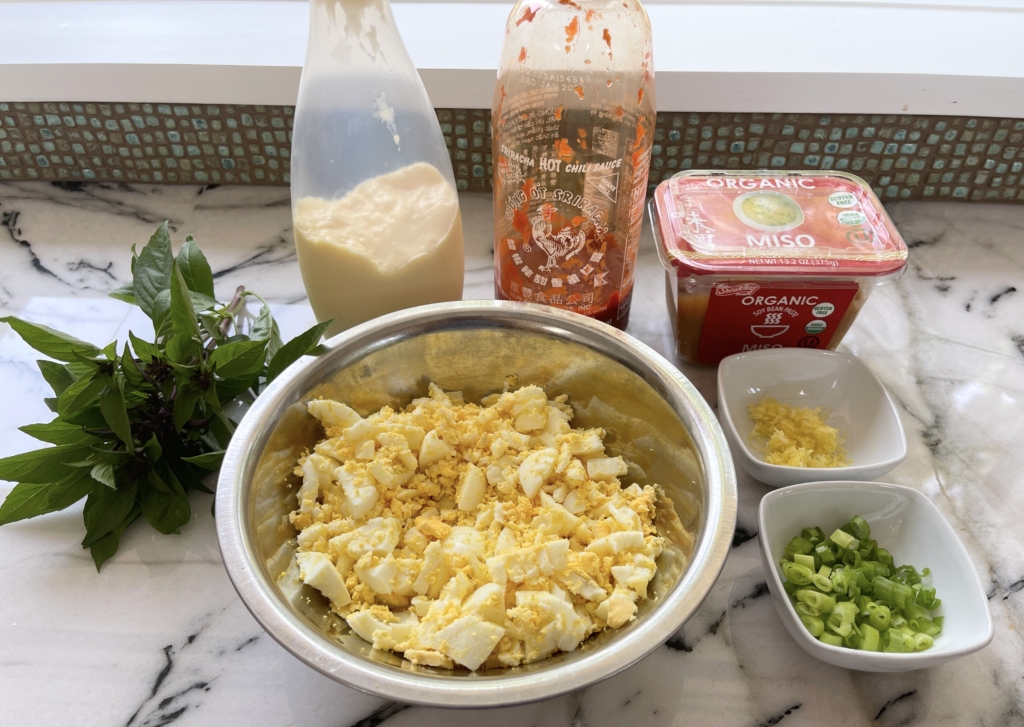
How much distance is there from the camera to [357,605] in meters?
0.68

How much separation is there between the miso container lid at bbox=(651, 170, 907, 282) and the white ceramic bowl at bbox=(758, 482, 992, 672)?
25 cm

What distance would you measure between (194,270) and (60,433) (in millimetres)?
240

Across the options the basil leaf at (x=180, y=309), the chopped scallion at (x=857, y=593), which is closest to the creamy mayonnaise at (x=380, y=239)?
the basil leaf at (x=180, y=309)

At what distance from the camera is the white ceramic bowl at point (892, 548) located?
65 centimetres

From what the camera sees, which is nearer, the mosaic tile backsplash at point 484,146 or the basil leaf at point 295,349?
the basil leaf at point 295,349

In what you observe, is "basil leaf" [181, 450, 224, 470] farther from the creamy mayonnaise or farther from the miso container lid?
the miso container lid

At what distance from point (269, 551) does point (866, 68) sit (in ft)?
3.59

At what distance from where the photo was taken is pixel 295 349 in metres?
0.79

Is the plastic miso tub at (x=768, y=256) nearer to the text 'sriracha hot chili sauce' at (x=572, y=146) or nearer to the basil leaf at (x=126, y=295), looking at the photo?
the text 'sriracha hot chili sauce' at (x=572, y=146)

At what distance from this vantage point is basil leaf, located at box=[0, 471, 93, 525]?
77cm

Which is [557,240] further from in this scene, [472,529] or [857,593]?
[857,593]

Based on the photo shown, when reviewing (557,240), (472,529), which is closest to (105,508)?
(472,529)

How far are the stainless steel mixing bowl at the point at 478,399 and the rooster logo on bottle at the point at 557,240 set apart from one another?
0.37ft

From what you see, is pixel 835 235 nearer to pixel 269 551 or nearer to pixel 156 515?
pixel 269 551
